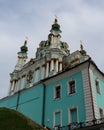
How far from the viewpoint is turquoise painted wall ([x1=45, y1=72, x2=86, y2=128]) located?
21344 millimetres

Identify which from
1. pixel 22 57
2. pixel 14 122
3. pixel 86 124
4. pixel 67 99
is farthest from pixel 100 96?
pixel 22 57

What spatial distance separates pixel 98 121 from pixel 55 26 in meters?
28.1

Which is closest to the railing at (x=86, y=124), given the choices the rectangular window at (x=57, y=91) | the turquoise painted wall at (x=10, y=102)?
the rectangular window at (x=57, y=91)

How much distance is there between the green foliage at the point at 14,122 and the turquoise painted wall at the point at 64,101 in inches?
213

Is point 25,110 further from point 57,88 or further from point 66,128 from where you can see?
point 66,128

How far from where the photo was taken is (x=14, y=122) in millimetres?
17328

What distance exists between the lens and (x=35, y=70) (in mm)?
36469

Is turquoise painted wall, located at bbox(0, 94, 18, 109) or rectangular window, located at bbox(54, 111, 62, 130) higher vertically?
turquoise painted wall, located at bbox(0, 94, 18, 109)

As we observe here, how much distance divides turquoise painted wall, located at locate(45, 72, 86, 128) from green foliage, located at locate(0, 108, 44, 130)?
17.7 ft

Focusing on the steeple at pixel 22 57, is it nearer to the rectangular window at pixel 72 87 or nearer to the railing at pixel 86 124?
the rectangular window at pixel 72 87

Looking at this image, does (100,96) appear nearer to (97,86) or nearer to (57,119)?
(97,86)

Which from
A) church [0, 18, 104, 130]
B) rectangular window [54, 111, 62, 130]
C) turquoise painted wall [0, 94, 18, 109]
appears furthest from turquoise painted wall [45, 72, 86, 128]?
turquoise painted wall [0, 94, 18, 109]

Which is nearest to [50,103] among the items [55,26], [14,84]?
[14,84]

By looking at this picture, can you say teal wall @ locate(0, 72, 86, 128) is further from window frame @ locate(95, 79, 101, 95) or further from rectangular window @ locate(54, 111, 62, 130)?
window frame @ locate(95, 79, 101, 95)
